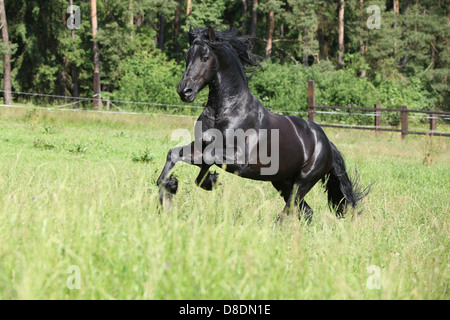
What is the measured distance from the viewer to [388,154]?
1322cm

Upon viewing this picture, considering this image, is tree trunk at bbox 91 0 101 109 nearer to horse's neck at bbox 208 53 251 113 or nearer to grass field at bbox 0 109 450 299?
horse's neck at bbox 208 53 251 113

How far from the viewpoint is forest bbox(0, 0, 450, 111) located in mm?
27500

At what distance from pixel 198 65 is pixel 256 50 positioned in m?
35.7

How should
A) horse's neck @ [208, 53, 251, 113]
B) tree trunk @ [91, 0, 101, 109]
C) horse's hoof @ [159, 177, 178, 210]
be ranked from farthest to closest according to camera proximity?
tree trunk @ [91, 0, 101, 109] < horse's neck @ [208, 53, 251, 113] < horse's hoof @ [159, 177, 178, 210]

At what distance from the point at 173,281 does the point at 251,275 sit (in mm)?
430

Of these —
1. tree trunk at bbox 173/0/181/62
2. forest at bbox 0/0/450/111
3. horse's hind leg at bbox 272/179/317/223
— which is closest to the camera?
horse's hind leg at bbox 272/179/317/223

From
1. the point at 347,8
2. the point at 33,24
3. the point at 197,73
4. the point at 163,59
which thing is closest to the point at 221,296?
the point at 197,73

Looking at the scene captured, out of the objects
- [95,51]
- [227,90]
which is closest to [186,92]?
[227,90]

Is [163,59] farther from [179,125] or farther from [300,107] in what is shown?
[179,125]

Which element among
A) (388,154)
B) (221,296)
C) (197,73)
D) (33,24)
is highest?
(33,24)

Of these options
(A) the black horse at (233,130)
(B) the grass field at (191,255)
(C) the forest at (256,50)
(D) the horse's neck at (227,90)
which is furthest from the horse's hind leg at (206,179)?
(C) the forest at (256,50)

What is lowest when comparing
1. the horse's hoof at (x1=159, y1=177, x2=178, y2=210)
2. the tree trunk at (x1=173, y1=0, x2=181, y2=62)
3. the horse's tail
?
the horse's tail

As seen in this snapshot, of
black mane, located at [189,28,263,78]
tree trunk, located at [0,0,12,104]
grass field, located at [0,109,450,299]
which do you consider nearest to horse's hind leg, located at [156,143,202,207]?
grass field, located at [0,109,450,299]

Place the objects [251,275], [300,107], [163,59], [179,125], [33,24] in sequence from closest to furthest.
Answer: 1. [251,275]
2. [179,125]
3. [300,107]
4. [33,24]
5. [163,59]
